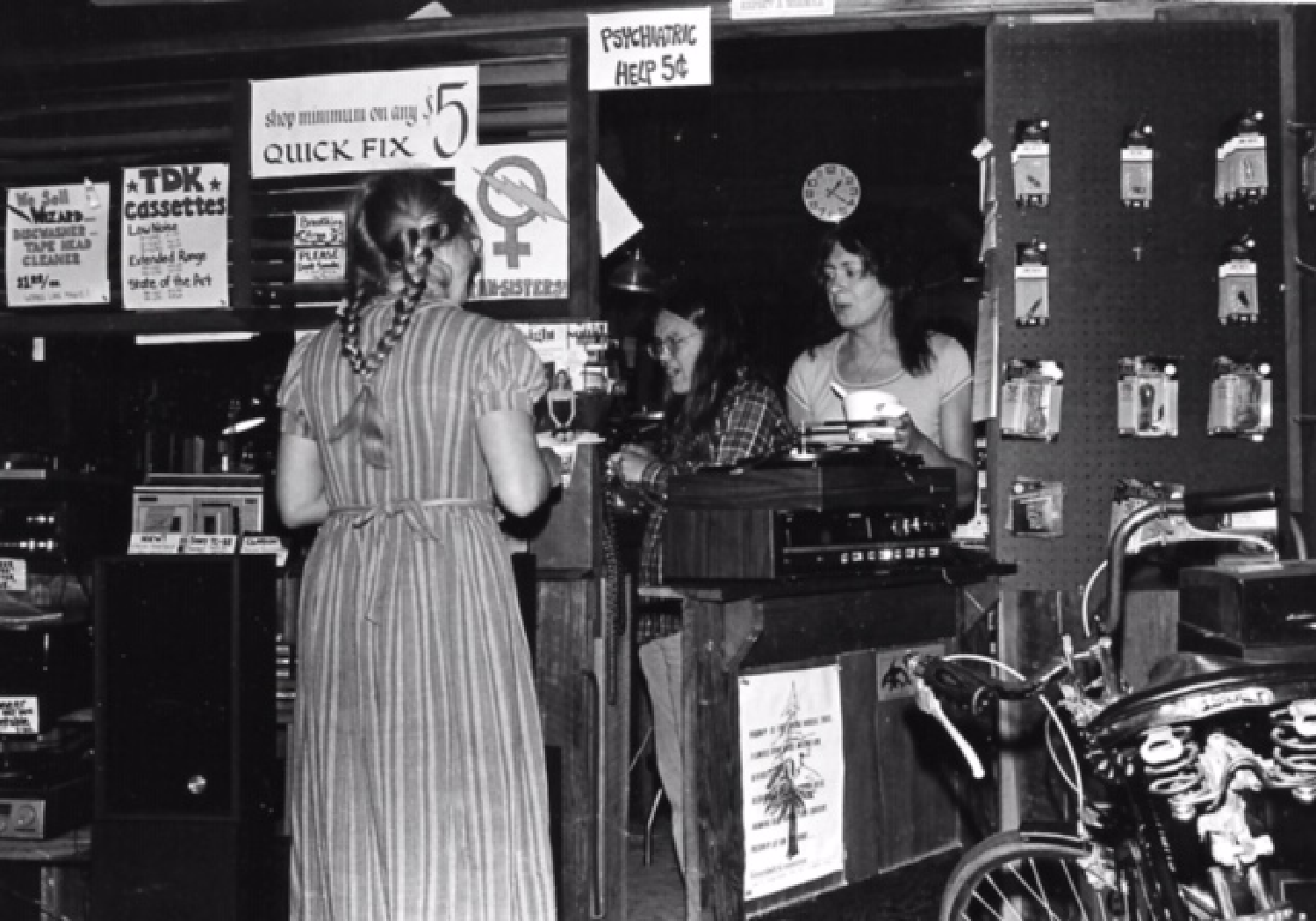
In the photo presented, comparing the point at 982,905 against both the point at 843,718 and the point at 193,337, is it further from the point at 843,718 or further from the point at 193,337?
the point at 193,337

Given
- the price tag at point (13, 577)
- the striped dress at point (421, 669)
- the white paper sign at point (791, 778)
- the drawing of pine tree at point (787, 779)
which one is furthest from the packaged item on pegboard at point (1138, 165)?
the price tag at point (13, 577)

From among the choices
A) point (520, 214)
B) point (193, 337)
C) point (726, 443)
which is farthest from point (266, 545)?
point (726, 443)

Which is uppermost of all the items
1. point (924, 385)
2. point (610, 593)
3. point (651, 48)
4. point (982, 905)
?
point (651, 48)

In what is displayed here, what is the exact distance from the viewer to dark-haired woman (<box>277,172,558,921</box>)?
2.88 m

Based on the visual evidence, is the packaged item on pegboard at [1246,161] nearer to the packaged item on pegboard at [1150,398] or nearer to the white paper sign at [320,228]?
the packaged item on pegboard at [1150,398]

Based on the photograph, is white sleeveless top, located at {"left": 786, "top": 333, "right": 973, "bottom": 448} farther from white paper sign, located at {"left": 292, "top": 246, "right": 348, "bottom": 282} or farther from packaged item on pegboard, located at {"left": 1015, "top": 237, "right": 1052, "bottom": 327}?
white paper sign, located at {"left": 292, "top": 246, "right": 348, "bottom": 282}

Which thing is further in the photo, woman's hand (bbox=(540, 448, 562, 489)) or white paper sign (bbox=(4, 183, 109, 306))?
white paper sign (bbox=(4, 183, 109, 306))

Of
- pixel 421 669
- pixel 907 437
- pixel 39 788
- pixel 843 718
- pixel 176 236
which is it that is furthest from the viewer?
pixel 176 236

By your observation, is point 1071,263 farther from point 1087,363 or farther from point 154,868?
point 154,868

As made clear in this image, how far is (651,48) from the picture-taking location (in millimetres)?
4223

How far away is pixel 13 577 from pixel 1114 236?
133 inches

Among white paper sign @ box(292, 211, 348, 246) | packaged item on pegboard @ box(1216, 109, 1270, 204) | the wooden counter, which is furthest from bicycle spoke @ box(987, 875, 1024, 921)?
white paper sign @ box(292, 211, 348, 246)

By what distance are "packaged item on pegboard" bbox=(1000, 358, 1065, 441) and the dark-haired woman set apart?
1676mm

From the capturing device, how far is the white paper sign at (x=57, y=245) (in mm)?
4555
